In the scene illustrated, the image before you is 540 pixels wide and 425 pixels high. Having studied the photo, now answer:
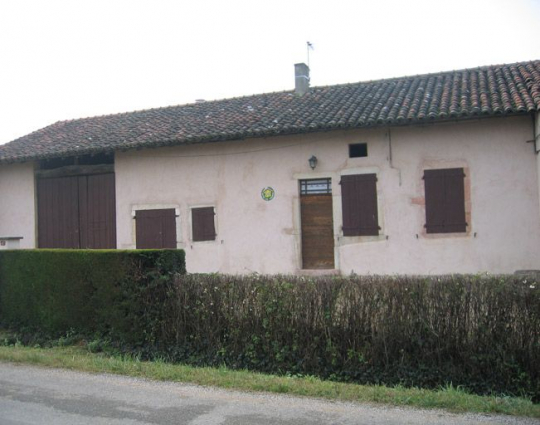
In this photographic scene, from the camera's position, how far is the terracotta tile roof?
12.5m

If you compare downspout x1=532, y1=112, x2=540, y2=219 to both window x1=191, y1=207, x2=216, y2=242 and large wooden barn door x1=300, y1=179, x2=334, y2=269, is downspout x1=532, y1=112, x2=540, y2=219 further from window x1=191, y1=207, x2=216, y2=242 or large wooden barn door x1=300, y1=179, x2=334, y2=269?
window x1=191, y1=207, x2=216, y2=242

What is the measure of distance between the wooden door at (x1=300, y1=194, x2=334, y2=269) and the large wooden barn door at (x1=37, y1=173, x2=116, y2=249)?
5.72 metres

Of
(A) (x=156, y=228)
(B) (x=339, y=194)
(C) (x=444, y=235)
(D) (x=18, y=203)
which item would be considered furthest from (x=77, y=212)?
(C) (x=444, y=235)

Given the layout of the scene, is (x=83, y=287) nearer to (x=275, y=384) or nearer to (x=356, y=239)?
(x=275, y=384)

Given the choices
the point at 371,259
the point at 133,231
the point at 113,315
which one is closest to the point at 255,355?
the point at 113,315

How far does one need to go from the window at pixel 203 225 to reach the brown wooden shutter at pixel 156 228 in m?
0.66

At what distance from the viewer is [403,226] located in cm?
1298

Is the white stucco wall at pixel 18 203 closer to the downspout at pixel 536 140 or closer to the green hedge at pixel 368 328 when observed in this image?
the green hedge at pixel 368 328

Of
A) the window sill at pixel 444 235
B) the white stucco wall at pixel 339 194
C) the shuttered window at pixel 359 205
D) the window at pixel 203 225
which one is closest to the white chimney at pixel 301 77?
the white stucco wall at pixel 339 194

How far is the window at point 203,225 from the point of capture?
14734 millimetres

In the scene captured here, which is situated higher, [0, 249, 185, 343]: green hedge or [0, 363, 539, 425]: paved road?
[0, 249, 185, 343]: green hedge

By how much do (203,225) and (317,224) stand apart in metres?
3.10

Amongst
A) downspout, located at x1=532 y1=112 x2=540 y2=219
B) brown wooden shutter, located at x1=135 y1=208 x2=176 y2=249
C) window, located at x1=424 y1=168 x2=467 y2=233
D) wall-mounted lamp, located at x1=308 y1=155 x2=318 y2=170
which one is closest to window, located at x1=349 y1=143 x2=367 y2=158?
wall-mounted lamp, located at x1=308 y1=155 x2=318 y2=170

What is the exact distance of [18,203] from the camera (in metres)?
17.2
